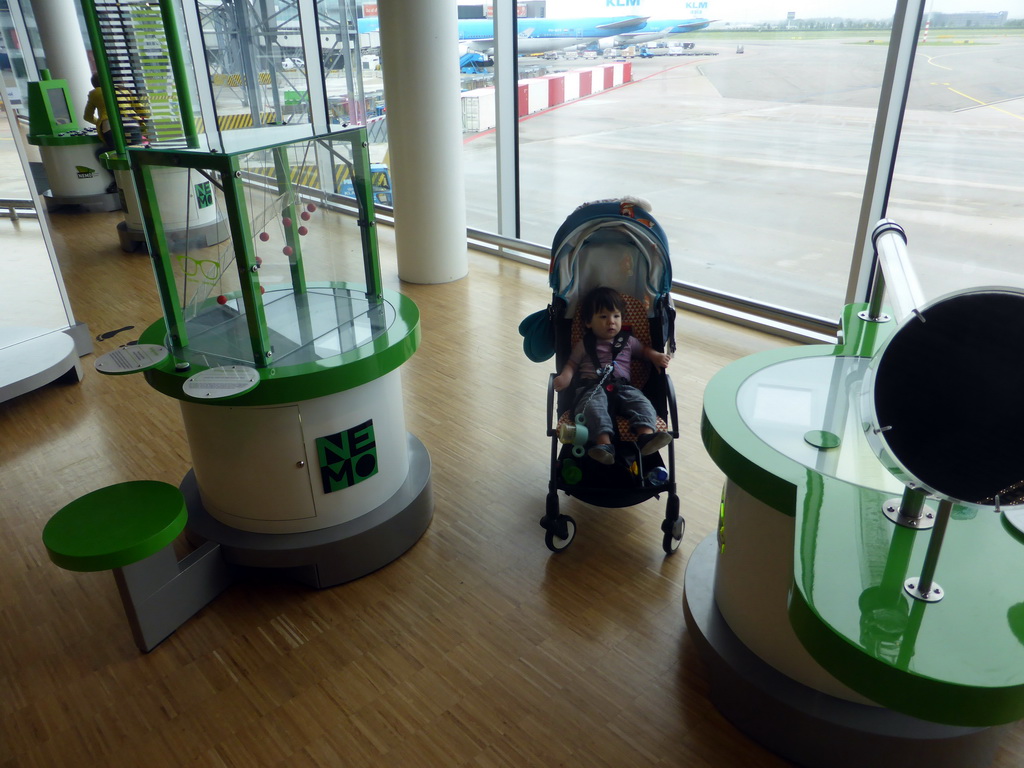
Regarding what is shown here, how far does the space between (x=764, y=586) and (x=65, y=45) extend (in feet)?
32.3

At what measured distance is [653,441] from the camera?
2.76 meters

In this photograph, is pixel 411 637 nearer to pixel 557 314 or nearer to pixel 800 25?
pixel 557 314

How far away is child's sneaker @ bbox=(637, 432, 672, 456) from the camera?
2740 millimetres

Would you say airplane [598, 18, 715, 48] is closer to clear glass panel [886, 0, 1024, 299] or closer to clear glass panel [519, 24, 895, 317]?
clear glass panel [519, 24, 895, 317]

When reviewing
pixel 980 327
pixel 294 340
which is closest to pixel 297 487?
pixel 294 340

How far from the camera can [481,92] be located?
22.0ft

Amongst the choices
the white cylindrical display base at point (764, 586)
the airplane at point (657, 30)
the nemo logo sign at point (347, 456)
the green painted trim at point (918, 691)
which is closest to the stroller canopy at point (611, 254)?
the nemo logo sign at point (347, 456)

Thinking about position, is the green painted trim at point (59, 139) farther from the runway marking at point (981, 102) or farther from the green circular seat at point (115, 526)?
the runway marking at point (981, 102)

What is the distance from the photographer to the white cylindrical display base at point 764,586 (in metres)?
1.97

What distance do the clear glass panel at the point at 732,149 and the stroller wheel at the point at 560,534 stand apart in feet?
9.24

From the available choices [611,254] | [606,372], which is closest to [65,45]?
[611,254]

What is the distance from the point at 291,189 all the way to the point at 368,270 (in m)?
0.44

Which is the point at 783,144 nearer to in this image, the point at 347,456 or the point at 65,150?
the point at 347,456

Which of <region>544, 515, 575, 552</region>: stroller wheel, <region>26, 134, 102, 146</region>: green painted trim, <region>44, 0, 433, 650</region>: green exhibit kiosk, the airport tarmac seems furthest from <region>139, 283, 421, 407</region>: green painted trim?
<region>26, 134, 102, 146</region>: green painted trim
